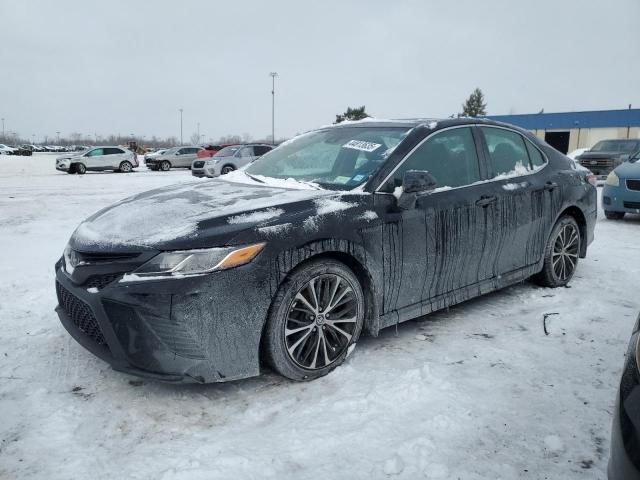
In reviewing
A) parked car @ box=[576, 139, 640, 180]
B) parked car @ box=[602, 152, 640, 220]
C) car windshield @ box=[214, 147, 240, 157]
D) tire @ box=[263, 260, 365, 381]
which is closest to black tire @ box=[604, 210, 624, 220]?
parked car @ box=[602, 152, 640, 220]

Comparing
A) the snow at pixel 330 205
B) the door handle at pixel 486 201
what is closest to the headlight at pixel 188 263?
the snow at pixel 330 205

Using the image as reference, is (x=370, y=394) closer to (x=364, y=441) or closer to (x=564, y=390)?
(x=364, y=441)

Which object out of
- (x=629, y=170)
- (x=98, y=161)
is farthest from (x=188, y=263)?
(x=98, y=161)

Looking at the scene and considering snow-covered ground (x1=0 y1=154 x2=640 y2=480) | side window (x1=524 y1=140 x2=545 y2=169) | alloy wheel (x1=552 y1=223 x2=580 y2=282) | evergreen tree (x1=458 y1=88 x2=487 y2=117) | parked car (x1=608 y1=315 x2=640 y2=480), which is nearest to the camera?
parked car (x1=608 y1=315 x2=640 y2=480)

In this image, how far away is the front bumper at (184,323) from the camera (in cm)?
259

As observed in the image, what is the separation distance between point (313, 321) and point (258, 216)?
0.69 m

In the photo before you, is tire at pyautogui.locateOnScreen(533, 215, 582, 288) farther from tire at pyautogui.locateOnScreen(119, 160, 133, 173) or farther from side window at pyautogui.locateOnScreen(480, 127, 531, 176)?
tire at pyautogui.locateOnScreen(119, 160, 133, 173)

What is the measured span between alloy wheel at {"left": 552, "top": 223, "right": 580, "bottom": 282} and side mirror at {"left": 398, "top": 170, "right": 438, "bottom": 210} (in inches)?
80.0

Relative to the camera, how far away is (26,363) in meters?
3.30

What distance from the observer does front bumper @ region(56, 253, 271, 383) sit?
259 centimetres

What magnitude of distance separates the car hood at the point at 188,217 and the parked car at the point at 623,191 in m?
7.38

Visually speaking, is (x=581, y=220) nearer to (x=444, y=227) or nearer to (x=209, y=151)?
(x=444, y=227)

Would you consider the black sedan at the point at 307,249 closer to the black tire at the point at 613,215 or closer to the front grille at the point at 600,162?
the black tire at the point at 613,215

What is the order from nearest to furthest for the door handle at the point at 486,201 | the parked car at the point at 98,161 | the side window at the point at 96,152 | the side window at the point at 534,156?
the door handle at the point at 486,201, the side window at the point at 534,156, the parked car at the point at 98,161, the side window at the point at 96,152
